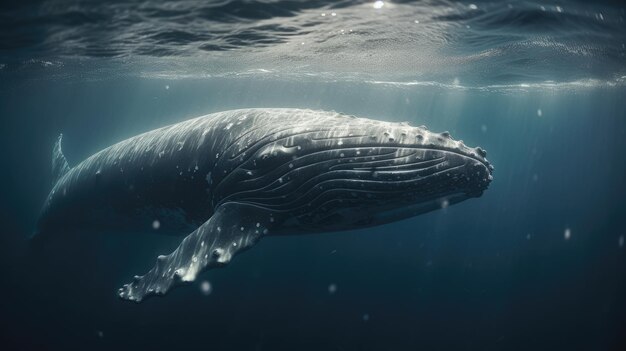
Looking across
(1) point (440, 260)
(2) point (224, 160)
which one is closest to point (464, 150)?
(2) point (224, 160)

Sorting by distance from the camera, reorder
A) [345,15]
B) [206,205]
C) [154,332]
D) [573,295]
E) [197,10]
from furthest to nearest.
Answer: [573,295] → [154,332] → [345,15] → [197,10] → [206,205]

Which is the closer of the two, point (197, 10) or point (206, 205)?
point (206, 205)

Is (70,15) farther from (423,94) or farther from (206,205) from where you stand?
(423,94)

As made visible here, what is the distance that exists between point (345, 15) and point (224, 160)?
847cm

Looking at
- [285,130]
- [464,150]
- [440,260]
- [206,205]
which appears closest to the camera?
[464,150]

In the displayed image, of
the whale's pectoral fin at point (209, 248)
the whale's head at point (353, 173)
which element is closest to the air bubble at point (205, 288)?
the whale's pectoral fin at point (209, 248)

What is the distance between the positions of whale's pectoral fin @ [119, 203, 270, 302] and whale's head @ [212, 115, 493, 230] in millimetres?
253

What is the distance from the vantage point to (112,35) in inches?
587

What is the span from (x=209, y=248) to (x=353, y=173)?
2489 millimetres

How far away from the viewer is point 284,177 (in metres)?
5.98

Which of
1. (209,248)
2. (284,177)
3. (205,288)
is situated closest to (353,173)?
(284,177)

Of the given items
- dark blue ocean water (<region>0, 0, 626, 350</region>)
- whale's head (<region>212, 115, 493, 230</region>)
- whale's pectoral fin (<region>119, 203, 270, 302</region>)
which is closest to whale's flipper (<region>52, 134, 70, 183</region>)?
dark blue ocean water (<region>0, 0, 626, 350</region>)

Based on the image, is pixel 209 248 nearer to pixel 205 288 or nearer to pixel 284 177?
pixel 284 177

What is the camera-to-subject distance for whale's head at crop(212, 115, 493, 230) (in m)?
5.17
